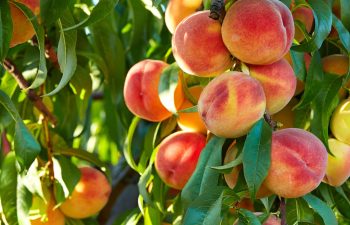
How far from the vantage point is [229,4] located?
106cm

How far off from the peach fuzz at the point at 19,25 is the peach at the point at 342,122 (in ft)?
1.56

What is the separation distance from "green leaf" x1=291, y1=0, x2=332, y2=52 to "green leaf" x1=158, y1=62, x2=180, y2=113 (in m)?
0.19

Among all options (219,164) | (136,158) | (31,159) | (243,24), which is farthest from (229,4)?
(136,158)

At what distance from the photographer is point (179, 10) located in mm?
1220

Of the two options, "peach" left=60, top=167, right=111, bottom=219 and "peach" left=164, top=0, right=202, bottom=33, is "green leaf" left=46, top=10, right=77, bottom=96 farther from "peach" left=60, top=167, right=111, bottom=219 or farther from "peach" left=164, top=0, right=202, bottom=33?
"peach" left=60, top=167, right=111, bottom=219

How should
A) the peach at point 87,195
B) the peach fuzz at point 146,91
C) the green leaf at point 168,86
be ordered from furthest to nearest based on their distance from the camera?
the peach at point 87,195
the peach fuzz at point 146,91
the green leaf at point 168,86

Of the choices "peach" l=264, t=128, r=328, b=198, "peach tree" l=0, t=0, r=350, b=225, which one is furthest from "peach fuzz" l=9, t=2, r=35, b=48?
"peach" l=264, t=128, r=328, b=198

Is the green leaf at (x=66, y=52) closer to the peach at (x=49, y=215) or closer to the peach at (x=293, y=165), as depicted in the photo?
the peach at (x=293, y=165)

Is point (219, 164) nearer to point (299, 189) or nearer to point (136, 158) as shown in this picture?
point (299, 189)

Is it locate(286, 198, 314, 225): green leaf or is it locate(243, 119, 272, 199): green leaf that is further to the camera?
locate(286, 198, 314, 225): green leaf

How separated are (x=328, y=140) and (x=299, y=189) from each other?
25cm

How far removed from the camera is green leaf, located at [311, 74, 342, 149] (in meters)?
1.19

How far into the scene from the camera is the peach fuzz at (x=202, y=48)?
1006 mm

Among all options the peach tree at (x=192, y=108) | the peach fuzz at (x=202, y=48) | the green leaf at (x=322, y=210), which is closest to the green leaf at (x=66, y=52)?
the peach tree at (x=192, y=108)
